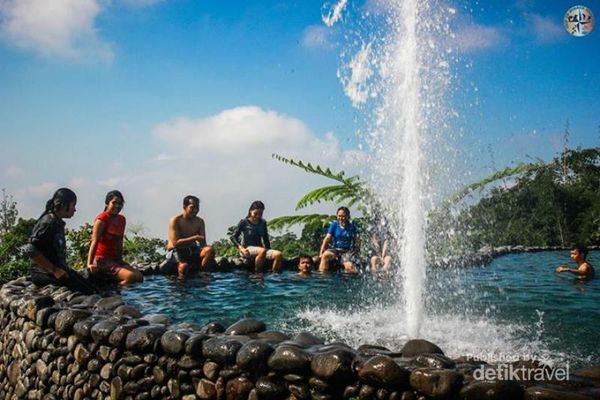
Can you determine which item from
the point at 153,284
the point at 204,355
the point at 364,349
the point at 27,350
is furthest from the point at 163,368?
the point at 153,284

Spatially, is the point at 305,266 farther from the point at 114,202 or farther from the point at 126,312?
the point at 126,312

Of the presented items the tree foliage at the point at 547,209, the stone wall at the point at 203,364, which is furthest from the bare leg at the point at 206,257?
the tree foliage at the point at 547,209

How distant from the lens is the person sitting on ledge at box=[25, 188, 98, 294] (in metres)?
6.13

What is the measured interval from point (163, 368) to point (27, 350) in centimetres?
235

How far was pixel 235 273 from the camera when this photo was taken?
1043cm

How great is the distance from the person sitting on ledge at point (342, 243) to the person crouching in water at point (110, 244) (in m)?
4.10

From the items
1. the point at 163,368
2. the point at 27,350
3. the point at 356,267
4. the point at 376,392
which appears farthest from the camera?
the point at 356,267

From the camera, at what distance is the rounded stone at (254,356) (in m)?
3.63

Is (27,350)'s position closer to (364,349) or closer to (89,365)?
(89,365)

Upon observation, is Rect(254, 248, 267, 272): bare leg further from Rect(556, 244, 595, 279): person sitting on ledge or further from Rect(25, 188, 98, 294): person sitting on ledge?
Rect(556, 244, 595, 279): person sitting on ledge

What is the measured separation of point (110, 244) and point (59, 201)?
2139mm

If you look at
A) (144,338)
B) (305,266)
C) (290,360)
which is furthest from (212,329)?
(305,266)

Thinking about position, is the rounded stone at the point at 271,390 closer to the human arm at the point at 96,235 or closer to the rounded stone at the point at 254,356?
Answer: the rounded stone at the point at 254,356

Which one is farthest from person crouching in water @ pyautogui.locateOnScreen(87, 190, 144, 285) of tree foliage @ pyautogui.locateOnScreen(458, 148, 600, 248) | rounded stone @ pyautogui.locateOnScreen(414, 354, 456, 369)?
tree foliage @ pyautogui.locateOnScreen(458, 148, 600, 248)
